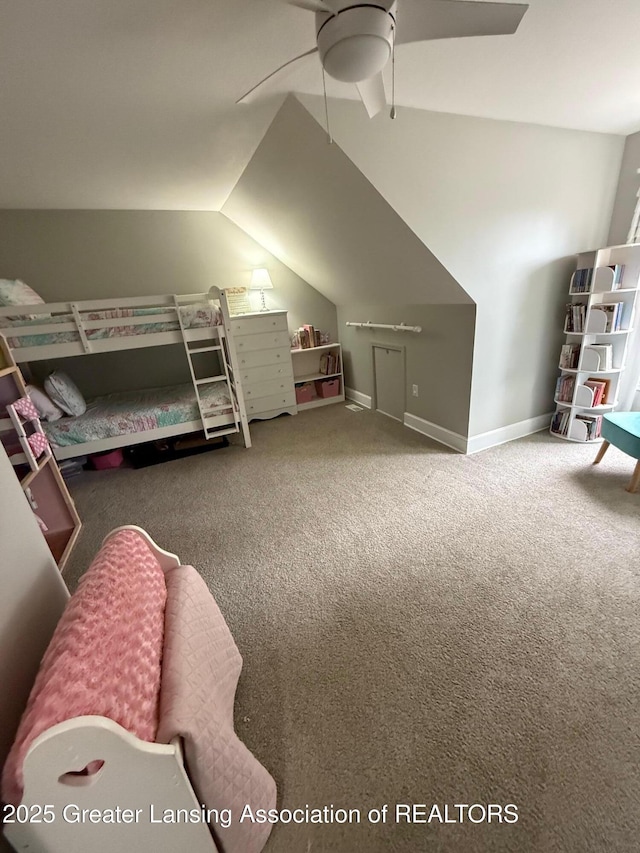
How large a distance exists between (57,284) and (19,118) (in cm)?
206

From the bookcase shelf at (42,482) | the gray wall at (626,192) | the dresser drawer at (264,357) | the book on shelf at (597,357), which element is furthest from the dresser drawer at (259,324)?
the gray wall at (626,192)

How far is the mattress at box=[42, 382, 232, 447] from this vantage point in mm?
2709

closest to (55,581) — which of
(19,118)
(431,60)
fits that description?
(19,118)

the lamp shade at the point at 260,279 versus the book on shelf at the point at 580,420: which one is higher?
the lamp shade at the point at 260,279

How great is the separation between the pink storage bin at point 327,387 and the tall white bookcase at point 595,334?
2.34 m

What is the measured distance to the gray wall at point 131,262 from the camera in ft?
10.3

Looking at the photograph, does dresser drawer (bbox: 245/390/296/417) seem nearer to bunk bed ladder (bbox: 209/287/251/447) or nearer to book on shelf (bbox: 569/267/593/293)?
bunk bed ladder (bbox: 209/287/251/447)

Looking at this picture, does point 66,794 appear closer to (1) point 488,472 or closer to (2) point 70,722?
(2) point 70,722

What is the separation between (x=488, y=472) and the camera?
8.30 ft

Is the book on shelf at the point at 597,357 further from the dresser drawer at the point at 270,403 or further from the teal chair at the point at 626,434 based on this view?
the dresser drawer at the point at 270,403

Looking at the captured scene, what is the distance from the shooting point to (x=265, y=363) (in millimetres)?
3758

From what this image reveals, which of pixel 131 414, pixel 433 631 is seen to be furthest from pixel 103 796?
pixel 131 414

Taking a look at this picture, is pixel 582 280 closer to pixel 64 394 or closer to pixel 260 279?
pixel 260 279

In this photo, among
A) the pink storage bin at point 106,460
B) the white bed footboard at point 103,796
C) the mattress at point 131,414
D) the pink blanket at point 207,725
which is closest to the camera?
the white bed footboard at point 103,796
